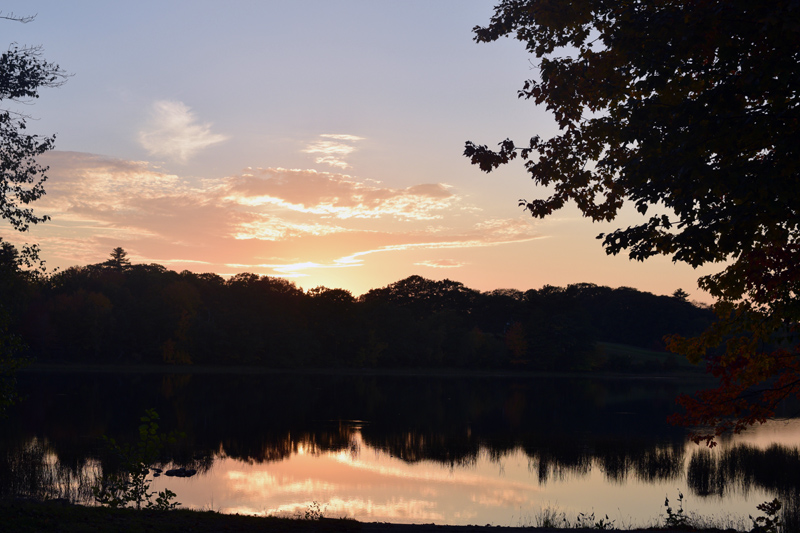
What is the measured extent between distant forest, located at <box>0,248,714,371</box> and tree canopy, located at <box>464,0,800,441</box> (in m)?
87.2

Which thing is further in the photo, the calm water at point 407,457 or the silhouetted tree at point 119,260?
the silhouetted tree at point 119,260

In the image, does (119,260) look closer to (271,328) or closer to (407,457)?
(271,328)

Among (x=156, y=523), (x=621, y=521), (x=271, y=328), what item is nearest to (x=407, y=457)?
(x=621, y=521)

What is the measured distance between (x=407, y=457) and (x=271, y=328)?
7504 centimetres

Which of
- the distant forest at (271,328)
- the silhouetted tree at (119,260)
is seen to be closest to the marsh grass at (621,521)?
the distant forest at (271,328)

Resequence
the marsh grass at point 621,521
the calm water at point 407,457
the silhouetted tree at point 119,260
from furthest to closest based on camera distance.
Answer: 1. the silhouetted tree at point 119,260
2. the calm water at point 407,457
3. the marsh grass at point 621,521

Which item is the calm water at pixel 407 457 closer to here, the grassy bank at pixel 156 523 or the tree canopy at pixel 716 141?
the grassy bank at pixel 156 523

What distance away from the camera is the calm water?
75.7ft

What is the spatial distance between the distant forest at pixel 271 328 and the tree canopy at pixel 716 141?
87.2 m

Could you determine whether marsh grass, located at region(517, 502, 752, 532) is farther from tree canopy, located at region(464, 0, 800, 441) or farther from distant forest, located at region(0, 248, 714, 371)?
distant forest, located at region(0, 248, 714, 371)

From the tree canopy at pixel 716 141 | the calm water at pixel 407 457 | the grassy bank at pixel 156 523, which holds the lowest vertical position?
the calm water at pixel 407 457

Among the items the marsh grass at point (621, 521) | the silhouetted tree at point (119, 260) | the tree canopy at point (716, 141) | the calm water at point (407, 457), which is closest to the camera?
the tree canopy at point (716, 141)

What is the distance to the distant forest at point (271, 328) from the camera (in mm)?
90250

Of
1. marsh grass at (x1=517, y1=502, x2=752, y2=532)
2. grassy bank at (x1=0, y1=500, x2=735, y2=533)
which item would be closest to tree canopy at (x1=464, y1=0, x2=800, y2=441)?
grassy bank at (x1=0, y1=500, x2=735, y2=533)
